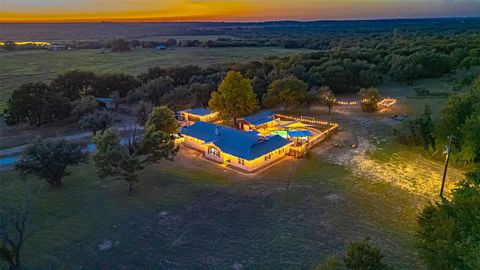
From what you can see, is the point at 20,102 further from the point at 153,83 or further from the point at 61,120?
the point at 153,83

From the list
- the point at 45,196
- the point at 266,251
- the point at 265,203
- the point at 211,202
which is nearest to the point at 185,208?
the point at 211,202

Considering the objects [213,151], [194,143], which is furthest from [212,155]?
[194,143]

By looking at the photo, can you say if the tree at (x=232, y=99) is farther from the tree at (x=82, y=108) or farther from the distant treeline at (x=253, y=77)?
the tree at (x=82, y=108)

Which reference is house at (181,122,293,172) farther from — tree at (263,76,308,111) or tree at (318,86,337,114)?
tree at (318,86,337,114)

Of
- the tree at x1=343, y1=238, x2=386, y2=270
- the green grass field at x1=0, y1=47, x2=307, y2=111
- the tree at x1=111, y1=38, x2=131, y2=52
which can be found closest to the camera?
the tree at x1=343, y1=238, x2=386, y2=270

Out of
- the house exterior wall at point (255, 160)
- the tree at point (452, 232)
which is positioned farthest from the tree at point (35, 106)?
the tree at point (452, 232)

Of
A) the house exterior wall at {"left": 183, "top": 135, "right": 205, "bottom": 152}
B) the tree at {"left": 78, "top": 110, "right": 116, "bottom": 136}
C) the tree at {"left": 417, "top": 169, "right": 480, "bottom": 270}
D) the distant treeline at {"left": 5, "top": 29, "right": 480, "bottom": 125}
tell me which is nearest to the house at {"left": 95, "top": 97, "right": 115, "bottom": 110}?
the distant treeline at {"left": 5, "top": 29, "right": 480, "bottom": 125}

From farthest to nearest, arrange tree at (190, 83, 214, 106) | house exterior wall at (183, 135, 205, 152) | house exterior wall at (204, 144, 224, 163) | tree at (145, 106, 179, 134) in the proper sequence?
tree at (190, 83, 214, 106) → tree at (145, 106, 179, 134) → house exterior wall at (183, 135, 205, 152) → house exterior wall at (204, 144, 224, 163)
